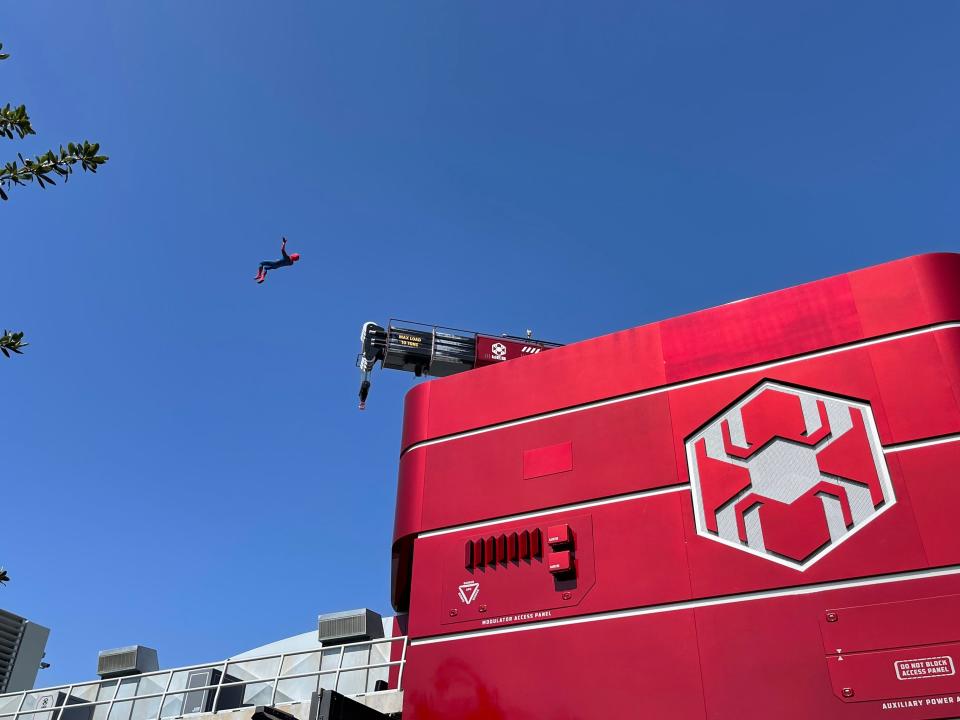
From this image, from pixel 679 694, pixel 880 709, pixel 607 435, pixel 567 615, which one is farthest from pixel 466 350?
pixel 880 709

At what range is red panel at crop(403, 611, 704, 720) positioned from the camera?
1467 cm

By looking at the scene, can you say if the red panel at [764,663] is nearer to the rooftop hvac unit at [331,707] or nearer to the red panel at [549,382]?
Result: the red panel at [549,382]

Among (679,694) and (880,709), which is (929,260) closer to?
(880,709)

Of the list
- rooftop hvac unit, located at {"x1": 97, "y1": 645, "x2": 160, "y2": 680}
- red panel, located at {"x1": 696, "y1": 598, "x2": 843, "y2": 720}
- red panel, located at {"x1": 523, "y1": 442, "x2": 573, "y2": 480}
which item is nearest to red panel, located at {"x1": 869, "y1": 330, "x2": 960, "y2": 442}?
red panel, located at {"x1": 696, "y1": 598, "x2": 843, "y2": 720}

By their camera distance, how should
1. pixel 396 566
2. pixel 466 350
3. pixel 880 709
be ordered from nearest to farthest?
pixel 880 709 < pixel 396 566 < pixel 466 350

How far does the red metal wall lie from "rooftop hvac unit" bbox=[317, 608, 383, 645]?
2.92 metres

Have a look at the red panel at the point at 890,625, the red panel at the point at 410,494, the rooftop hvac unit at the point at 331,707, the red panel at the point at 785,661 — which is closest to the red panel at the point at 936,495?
the red panel at the point at 785,661

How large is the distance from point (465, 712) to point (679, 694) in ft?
14.9

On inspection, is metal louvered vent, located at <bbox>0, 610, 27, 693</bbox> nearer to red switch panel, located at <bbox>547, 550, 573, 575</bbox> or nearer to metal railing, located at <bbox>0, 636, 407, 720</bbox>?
metal railing, located at <bbox>0, 636, 407, 720</bbox>

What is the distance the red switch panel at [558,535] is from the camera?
55.5 ft

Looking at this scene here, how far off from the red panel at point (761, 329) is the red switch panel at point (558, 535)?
4189 millimetres

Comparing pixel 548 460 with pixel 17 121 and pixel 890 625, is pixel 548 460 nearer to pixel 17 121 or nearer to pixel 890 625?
pixel 890 625

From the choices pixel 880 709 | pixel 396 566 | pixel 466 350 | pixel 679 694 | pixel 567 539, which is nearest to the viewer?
pixel 880 709

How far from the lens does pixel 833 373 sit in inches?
639
